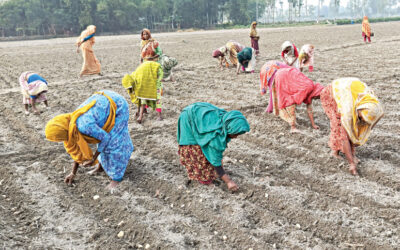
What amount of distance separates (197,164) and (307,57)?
5475mm

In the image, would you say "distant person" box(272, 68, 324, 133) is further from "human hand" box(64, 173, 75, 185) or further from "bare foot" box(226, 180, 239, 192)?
"human hand" box(64, 173, 75, 185)

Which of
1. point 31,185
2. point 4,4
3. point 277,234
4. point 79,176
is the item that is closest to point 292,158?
point 277,234

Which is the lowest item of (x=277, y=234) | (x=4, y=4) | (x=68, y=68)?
(x=277, y=234)

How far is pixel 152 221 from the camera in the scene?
3127 millimetres

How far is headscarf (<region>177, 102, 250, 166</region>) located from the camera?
10.2 ft

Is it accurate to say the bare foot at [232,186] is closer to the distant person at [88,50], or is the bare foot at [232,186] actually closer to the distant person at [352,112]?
the distant person at [352,112]

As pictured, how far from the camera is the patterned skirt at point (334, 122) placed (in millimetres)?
3765

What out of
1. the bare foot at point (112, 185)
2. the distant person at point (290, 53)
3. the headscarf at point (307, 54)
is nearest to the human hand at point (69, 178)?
the bare foot at point (112, 185)

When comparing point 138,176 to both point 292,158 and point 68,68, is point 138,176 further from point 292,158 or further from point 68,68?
point 68,68

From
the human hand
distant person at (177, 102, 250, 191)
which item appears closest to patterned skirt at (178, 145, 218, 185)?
distant person at (177, 102, 250, 191)

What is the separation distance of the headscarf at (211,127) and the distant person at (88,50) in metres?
7.18

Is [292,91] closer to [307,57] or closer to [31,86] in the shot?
[307,57]

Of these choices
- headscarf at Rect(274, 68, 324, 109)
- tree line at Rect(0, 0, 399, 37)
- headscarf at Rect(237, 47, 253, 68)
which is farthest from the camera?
tree line at Rect(0, 0, 399, 37)

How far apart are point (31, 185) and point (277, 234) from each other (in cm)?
269
